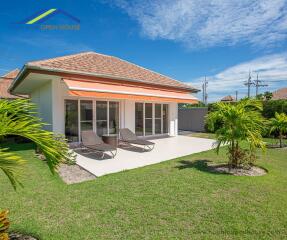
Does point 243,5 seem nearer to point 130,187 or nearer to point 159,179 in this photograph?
point 159,179

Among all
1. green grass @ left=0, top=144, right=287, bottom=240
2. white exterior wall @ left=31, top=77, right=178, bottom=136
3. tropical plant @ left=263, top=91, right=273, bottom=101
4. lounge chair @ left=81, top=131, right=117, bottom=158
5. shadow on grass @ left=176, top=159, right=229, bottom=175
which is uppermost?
tropical plant @ left=263, top=91, right=273, bottom=101

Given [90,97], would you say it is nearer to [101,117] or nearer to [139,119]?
[101,117]

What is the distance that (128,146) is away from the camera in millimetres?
21703

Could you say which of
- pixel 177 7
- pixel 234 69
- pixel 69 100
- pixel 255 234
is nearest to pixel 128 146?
pixel 69 100

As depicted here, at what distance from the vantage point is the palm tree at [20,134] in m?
4.23

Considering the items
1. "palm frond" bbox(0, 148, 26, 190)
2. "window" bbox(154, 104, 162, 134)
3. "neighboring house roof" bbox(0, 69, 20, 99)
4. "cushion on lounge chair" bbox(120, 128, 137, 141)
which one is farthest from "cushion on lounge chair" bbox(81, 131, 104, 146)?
"neighboring house roof" bbox(0, 69, 20, 99)

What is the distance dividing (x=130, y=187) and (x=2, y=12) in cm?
2628

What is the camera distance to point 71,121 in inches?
832

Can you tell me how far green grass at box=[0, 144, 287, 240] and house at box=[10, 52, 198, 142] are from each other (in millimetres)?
9132

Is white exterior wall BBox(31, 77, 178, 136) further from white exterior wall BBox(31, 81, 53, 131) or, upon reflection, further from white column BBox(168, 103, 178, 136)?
white column BBox(168, 103, 178, 136)

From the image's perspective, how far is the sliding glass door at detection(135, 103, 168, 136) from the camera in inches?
1029

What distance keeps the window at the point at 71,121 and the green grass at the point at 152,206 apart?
9.29 metres

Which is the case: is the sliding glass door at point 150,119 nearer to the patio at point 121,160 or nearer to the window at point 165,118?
the window at point 165,118

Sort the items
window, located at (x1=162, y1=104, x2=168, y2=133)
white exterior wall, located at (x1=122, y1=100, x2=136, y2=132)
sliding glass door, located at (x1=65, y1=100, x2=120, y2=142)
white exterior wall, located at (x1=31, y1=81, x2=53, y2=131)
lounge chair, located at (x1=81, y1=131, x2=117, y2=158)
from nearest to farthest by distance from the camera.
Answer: lounge chair, located at (x1=81, y1=131, x2=117, y2=158) < white exterior wall, located at (x1=31, y1=81, x2=53, y2=131) < sliding glass door, located at (x1=65, y1=100, x2=120, y2=142) < white exterior wall, located at (x1=122, y1=100, x2=136, y2=132) < window, located at (x1=162, y1=104, x2=168, y2=133)
